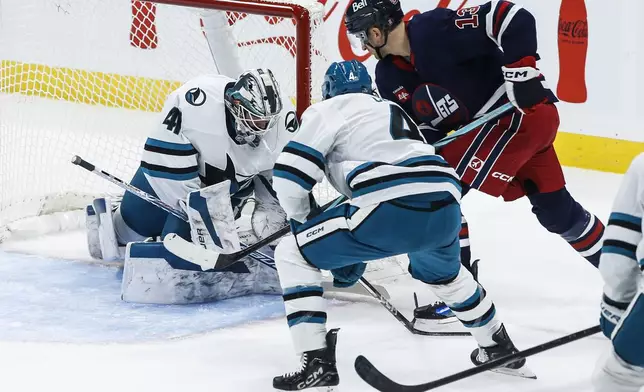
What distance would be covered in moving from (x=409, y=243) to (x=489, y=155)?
763 millimetres

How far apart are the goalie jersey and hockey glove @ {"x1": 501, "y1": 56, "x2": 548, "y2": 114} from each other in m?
0.79

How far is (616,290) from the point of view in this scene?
193cm

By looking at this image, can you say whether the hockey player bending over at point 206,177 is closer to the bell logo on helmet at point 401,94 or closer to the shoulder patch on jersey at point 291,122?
the shoulder patch on jersey at point 291,122

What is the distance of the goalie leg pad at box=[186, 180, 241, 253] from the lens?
320 cm

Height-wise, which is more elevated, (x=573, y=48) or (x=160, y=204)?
(x=573, y=48)

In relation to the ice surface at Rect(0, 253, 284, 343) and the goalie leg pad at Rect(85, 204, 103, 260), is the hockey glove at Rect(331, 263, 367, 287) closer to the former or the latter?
the ice surface at Rect(0, 253, 284, 343)

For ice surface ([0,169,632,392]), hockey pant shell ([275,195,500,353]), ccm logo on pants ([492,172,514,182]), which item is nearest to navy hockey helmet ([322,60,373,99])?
hockey pant shell ([275,195,500,353])

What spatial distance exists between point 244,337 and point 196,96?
32.1 inches

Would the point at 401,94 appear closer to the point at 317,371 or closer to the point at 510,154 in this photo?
the point at 510,154

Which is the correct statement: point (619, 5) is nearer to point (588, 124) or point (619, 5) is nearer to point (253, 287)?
point (588, 124)

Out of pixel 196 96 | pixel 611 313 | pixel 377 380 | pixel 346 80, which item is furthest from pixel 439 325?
pixel 611 313

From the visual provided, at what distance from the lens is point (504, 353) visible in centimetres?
261

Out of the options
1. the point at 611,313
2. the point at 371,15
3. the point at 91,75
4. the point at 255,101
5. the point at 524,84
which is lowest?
the point at 91,75

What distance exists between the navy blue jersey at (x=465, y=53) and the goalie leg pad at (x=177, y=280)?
82 centimetres
